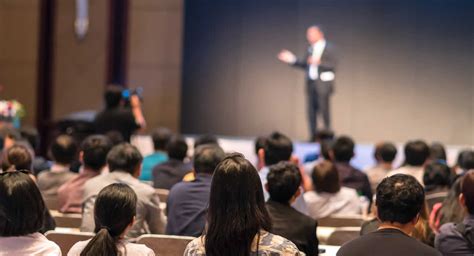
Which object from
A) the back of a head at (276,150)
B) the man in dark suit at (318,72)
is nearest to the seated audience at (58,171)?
the back of a head at (276,150)

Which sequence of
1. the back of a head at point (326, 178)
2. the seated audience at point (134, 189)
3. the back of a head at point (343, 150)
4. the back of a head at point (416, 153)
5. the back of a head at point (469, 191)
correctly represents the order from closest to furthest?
the back of a head at point (469, 191)
the seated audience at point (134, 189)
the back of a head at point (326, 178)
the back of a head at point (416, 153)
the back of a head at point (343, 150)

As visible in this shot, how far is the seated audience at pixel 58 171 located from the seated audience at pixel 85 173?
10.8 inches

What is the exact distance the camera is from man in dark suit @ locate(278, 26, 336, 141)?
10.9 metres

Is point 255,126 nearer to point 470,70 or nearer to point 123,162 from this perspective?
point 470,70

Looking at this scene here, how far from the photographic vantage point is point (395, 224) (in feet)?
10.1

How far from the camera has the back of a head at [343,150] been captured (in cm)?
634

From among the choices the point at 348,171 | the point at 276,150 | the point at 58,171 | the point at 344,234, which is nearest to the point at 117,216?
the point at 344,234

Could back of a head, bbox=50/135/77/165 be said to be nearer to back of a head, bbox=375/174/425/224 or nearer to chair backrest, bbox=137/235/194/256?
chair backrest, bbox=137/235/194/256

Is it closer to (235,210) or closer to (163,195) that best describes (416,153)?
(163,195)

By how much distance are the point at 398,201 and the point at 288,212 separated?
0.77m

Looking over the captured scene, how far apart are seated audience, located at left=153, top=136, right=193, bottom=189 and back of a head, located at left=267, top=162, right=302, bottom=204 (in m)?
2.06

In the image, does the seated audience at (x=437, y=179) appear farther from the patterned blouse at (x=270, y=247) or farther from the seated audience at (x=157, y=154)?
the patterned blouse at (x=270, y=247)

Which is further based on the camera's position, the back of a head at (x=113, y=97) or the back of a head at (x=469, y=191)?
the back of a head at (x=113, y=97)

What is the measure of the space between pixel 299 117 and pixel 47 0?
447 centimetres
